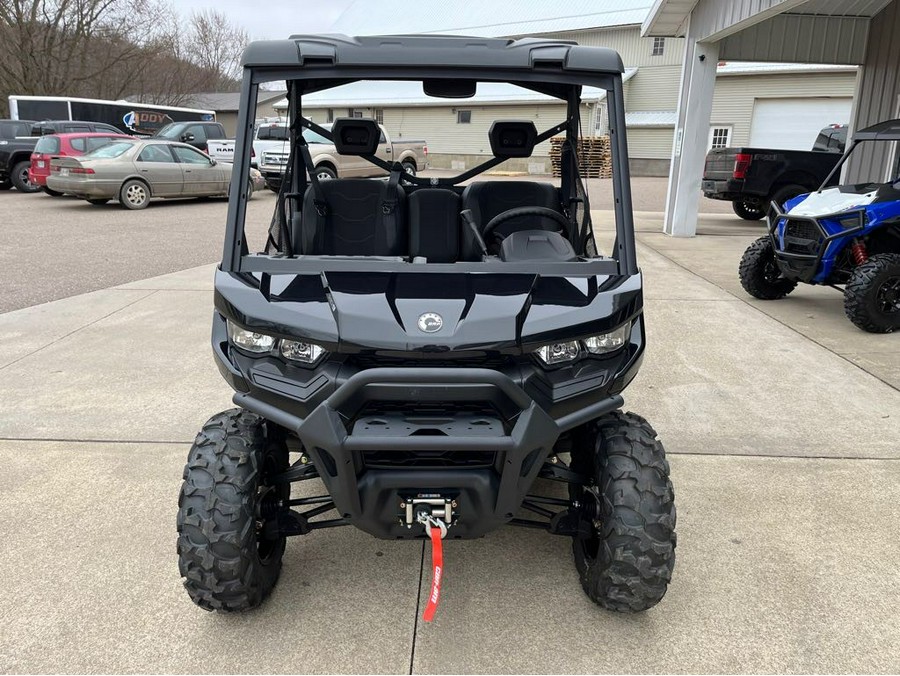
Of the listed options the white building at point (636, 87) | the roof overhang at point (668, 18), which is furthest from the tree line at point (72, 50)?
the roof overhang at point (668, 18)

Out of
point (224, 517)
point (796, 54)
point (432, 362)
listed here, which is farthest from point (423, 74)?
point (796, 54)

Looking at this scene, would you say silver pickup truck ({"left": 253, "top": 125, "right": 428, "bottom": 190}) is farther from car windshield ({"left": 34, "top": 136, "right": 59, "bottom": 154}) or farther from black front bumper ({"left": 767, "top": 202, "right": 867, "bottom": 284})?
black front bumper ({"left": 767, "top": 202, "right": 867, "bottom": 284})

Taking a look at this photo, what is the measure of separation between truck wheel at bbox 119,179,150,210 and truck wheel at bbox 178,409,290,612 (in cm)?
1359

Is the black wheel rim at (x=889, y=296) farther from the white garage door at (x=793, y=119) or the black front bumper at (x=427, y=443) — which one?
the white garage door at (x=793, y=119)

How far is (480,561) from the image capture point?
2.86 meters

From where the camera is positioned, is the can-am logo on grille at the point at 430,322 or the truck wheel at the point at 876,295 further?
the truck wheel at the point at 876,295

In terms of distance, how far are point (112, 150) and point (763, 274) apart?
41.5 feet

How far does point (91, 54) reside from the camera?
36.5 meters

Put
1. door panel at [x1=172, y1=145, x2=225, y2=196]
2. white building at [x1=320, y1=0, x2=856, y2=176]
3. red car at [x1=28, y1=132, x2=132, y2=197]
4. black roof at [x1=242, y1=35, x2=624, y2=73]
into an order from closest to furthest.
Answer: black roof at [x1=242, y1=35, x2=624, y2=73] < red car at [x1=28, y1=132, x2=132, y2=197] < door panel at [x1=172, y1=145, x2=225, y2=196] < white building at [x1=320, y1=0, x2=856, y2=176]

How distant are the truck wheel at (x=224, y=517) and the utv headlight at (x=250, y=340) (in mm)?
326

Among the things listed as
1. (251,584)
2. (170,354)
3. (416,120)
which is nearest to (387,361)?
(251,584)

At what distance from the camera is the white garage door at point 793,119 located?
26188 mm

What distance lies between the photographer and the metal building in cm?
1100

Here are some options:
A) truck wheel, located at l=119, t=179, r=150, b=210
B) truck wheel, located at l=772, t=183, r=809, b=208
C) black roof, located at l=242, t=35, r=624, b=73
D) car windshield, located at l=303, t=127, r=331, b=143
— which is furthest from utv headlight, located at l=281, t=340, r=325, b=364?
truck wheel, located at l=119, t=179, r=150, b=210
